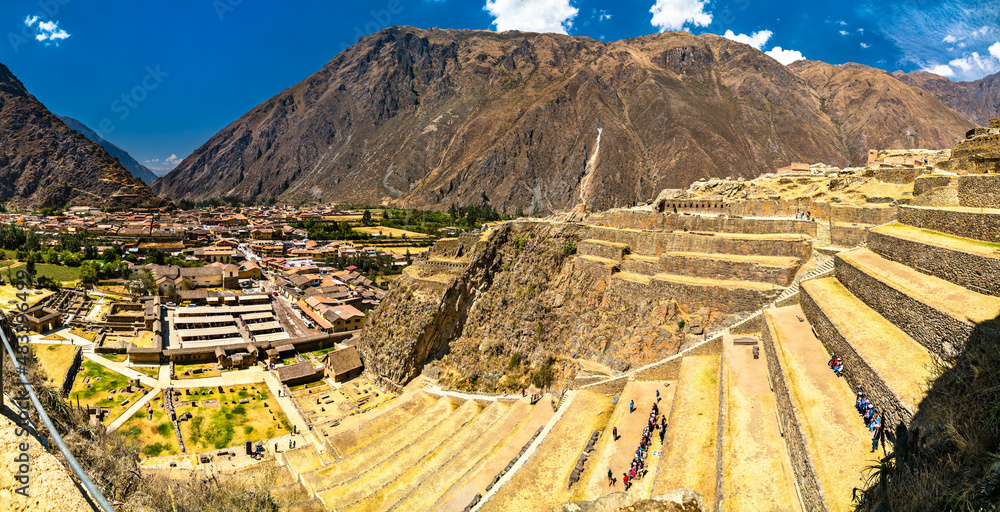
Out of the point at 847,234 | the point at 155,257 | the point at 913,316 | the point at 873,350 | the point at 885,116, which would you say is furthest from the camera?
the point at 885,116

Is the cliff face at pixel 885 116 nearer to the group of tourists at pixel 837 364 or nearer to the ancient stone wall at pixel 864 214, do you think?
the ancient stone wall at pixel 864 214

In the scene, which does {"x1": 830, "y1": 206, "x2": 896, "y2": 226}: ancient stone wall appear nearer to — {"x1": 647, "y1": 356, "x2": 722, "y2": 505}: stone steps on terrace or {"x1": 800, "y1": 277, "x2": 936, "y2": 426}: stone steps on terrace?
{"x1": 800, "y1": 277, "x2": 936, "y2": 426}: stone steps on terrace

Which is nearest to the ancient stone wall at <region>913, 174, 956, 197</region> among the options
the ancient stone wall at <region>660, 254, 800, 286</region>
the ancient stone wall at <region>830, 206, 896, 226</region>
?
the ancient stone wall at <region>830, 206, 896, 226</region>

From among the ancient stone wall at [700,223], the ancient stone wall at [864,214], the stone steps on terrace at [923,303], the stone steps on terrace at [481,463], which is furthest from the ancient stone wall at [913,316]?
the stone steps on terrace at [481,463]

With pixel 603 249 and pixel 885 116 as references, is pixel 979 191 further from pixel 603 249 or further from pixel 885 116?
pixel 885 116

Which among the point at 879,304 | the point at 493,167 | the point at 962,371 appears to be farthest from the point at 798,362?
the point at 493,167

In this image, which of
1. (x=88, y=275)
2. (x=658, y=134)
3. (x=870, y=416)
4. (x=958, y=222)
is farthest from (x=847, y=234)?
(x=658, y=134)
